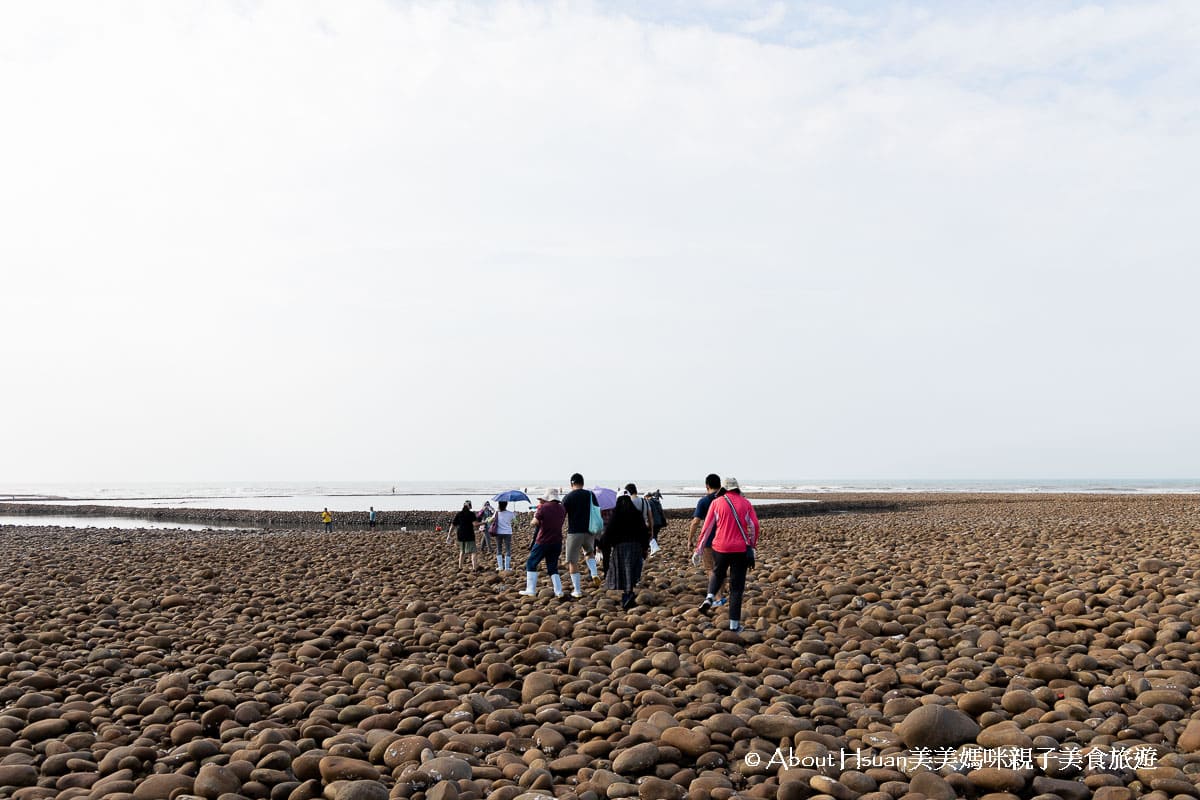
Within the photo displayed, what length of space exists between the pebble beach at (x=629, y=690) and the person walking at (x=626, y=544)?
0.39 metres

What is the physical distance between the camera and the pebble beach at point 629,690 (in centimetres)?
537

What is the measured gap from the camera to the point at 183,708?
7148mm

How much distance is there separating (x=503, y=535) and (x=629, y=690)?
31.8ft

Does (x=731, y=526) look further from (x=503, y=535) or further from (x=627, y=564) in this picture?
(x=503, y=535)

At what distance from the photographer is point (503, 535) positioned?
16.6m

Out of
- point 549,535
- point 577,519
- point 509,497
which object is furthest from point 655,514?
point 577,519

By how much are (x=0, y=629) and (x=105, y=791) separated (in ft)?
22.6

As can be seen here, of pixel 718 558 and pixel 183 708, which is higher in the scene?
pixel 718 558

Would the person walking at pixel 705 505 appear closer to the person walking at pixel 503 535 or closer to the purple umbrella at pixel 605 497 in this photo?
the purple umbrella at pixel 605 497

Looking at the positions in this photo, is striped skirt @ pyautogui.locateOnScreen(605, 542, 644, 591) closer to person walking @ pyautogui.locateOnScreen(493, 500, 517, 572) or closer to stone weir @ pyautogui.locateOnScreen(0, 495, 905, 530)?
person walking @ pyautogui.locateOnScreen(493, 500, 517, 572)

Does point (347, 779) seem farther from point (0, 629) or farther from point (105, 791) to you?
point (0, 629)

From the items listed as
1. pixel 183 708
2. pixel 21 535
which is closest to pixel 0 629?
pixel 183 708

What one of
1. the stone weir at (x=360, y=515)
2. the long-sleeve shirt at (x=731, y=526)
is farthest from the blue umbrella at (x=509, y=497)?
the stone weir at (x=360, y=515)

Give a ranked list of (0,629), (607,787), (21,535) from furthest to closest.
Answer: (21,535) < (0,629) < (607,787)
